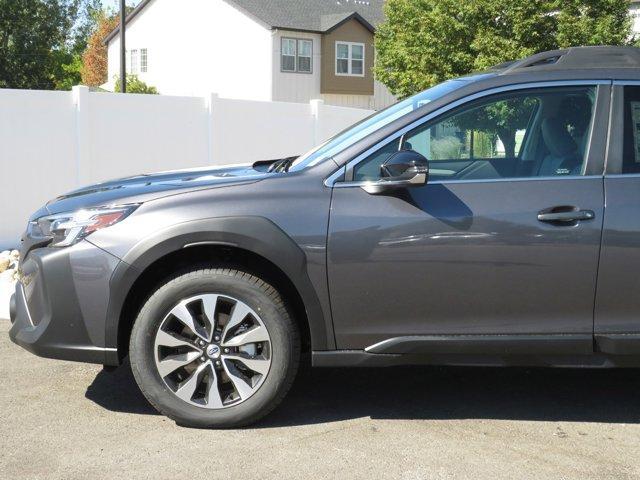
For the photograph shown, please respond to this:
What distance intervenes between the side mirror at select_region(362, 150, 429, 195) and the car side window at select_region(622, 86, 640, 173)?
3.25 ft

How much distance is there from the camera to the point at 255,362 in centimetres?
446

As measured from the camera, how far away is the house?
4062 cm

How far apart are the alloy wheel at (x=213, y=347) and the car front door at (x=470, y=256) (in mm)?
417

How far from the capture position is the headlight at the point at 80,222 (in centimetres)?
447

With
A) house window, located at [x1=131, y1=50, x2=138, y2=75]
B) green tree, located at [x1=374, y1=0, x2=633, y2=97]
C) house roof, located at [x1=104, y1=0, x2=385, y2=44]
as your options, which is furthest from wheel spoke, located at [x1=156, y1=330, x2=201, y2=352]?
house window, located at [x1=131, y1=50, x2=138, y2=75]

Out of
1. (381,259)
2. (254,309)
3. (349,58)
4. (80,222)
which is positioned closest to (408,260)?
(381,259)

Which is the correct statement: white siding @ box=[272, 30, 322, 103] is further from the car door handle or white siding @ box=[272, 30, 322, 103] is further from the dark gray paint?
the car door handle

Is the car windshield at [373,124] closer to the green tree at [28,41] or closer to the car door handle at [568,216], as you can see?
the car door handle at [568,216]

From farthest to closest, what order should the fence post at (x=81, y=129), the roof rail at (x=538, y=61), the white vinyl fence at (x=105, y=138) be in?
the fence post at (x=81, y=129) → the white vinyl fence at (x=105, y=138) → the roof rail at (x=538, y=61)

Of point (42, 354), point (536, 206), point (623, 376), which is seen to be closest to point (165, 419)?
point (42, 354)

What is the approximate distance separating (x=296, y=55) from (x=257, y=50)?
1.89m

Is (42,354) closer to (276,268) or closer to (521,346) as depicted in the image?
(276,268)

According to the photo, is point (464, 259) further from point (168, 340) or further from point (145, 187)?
point (145, 187)

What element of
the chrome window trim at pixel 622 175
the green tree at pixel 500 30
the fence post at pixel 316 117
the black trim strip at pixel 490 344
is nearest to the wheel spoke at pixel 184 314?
the black trim strip at pixel 490 344
